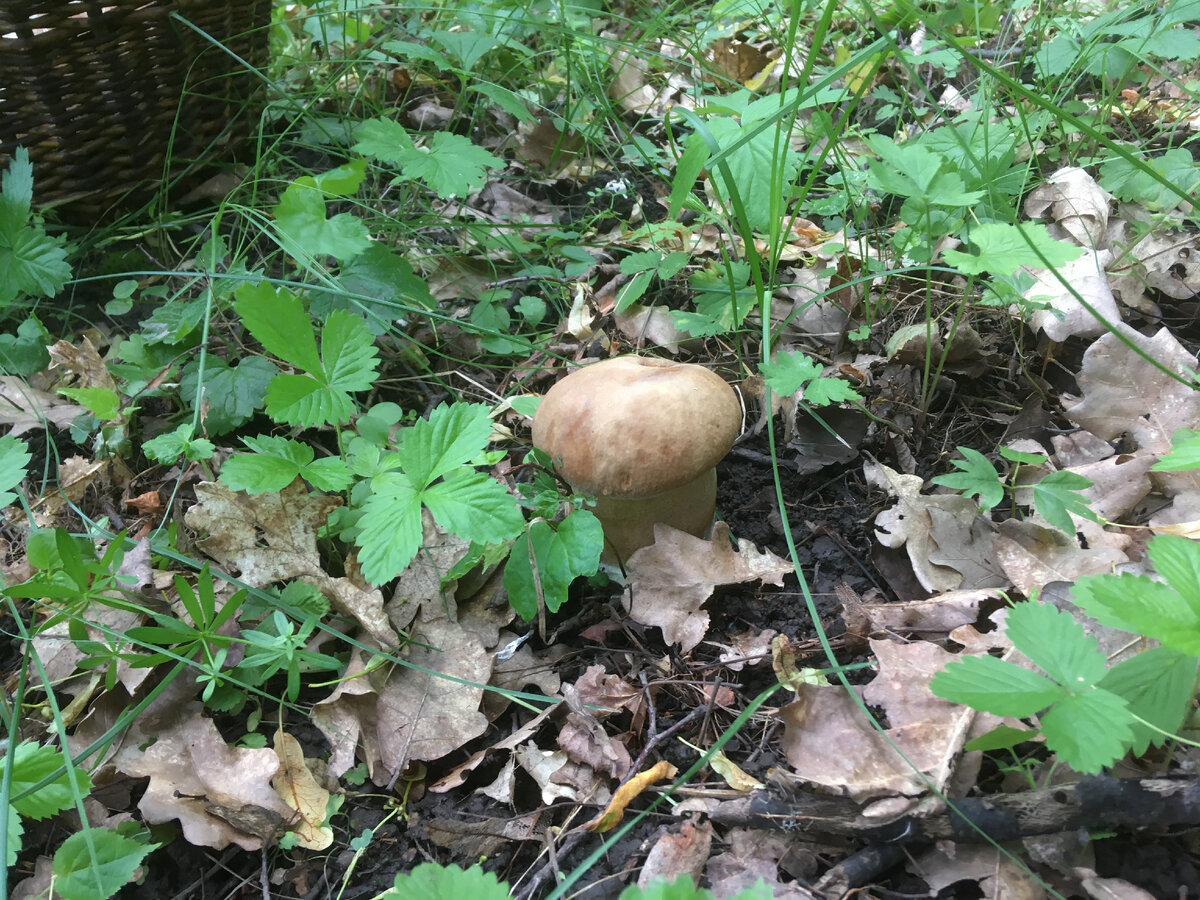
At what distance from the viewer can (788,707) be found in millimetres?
1652

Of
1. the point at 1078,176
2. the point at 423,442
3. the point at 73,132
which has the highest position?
the point at 73,132

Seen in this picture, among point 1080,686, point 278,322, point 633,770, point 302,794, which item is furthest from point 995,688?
point 278,322

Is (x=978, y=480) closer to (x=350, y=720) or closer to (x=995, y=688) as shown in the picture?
(x=995, y=688)

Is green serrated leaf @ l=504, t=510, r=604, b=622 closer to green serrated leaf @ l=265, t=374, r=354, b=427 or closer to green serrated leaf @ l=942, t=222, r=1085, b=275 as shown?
green serrated leaf @ l=265, t=374, r=354, b=427

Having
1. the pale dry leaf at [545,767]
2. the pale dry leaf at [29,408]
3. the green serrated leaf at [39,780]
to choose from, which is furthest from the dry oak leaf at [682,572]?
the pale dry leaf at [29,408]

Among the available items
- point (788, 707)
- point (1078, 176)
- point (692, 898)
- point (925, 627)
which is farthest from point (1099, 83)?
point (692, 898)

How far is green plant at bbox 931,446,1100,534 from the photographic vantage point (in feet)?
5.84

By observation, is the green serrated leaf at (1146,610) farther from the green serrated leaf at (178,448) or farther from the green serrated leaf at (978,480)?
the green serrated leaf at (178,448)

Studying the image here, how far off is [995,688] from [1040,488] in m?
0.74

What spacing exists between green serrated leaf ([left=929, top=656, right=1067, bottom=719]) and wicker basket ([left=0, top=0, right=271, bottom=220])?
3440 millimetres

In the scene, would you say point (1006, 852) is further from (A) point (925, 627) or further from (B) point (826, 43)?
(B) point (826, 43)

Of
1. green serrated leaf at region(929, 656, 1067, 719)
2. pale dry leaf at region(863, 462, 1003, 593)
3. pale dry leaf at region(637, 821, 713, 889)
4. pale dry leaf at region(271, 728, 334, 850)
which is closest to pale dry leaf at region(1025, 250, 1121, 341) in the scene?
pale dry leaf at region(863, 462, 1003, 593)

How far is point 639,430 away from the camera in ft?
6.14

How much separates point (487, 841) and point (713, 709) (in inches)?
23.9
